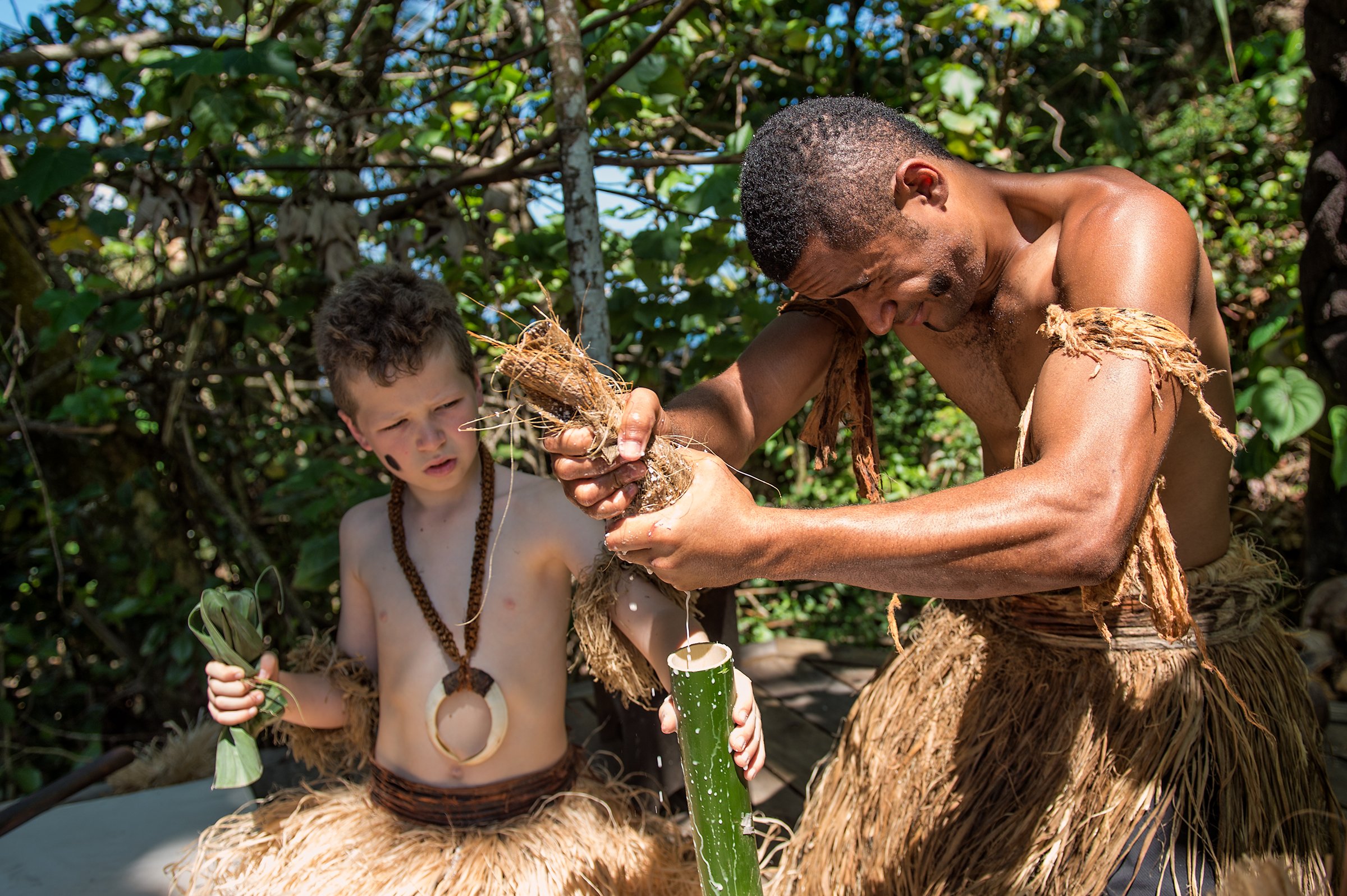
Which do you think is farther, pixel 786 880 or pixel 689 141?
pixel 689 141

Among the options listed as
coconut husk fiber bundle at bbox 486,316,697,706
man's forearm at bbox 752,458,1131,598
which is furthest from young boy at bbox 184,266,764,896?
man's forearm at bbox 752,458,1131,598

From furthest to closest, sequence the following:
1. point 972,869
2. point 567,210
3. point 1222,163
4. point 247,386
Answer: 1. point 1222,163
2. point 247,386
3. point 567,210
4. point 972,869

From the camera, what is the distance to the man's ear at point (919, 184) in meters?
1.37

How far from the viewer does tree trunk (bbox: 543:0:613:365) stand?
7.11 feet

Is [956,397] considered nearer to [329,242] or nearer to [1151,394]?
[1151,394]

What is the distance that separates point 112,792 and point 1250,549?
10.3 ft

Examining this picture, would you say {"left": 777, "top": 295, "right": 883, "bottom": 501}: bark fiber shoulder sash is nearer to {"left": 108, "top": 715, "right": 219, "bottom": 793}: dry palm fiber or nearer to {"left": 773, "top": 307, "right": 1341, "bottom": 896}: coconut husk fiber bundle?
{"left": 773, "top": 307, "right": 1341, "bottom": 896}: coconut husk fiber bundle

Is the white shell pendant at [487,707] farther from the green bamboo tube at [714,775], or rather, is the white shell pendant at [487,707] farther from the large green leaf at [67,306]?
the large green leaf at [67,306]

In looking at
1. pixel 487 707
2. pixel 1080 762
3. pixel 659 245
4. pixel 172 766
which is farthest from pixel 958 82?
pixel 172 766

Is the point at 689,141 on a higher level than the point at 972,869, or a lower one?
higher

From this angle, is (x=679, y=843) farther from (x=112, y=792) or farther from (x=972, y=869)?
(x=112, y=792)

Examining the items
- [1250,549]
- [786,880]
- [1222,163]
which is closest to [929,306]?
[1250,549]

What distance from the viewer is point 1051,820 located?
1.59m

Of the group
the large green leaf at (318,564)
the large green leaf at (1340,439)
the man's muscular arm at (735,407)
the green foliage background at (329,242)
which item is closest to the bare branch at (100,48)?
the green foliage background at (329,242)
